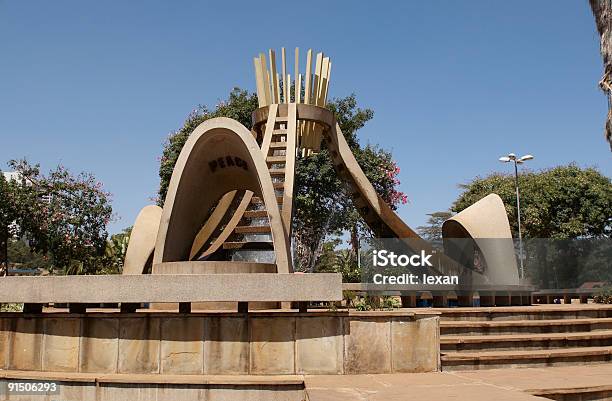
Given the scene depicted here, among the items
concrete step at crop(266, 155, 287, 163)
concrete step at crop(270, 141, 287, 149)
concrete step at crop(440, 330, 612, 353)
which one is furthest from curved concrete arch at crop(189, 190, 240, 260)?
concrete step at crop(440, 330, 612, 353)

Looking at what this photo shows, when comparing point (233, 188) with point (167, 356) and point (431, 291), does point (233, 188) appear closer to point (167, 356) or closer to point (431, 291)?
point (431, 291)

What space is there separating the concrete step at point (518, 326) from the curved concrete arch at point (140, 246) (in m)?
7.82

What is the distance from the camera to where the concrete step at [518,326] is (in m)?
11.1

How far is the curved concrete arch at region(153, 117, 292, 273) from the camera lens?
1213cm

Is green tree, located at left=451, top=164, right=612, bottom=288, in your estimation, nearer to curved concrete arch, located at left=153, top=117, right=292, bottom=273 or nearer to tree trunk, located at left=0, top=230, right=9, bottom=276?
curved concrete arch, located at left=153, top=117, right=292, bottom=273

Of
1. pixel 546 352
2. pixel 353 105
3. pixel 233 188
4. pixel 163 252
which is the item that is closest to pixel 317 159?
→ pixel 353 105

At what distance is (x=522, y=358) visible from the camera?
388 inches

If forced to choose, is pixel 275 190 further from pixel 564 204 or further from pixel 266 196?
pixel 564 204

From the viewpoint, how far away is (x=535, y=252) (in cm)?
2825

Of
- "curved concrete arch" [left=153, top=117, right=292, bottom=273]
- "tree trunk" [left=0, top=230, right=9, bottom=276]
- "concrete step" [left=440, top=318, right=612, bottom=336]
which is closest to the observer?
"concrete step" [left=440, top=318, right=612, bottom=336]

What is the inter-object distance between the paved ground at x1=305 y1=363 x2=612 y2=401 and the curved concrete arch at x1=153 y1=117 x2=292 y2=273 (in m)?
3.75

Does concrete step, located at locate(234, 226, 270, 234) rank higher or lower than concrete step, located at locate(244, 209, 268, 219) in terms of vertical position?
lower

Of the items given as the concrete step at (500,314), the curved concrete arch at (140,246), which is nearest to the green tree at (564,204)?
the concrete step at (500,314)

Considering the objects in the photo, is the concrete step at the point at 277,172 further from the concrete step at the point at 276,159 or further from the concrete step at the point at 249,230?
the concrete step at the point at 249,230
